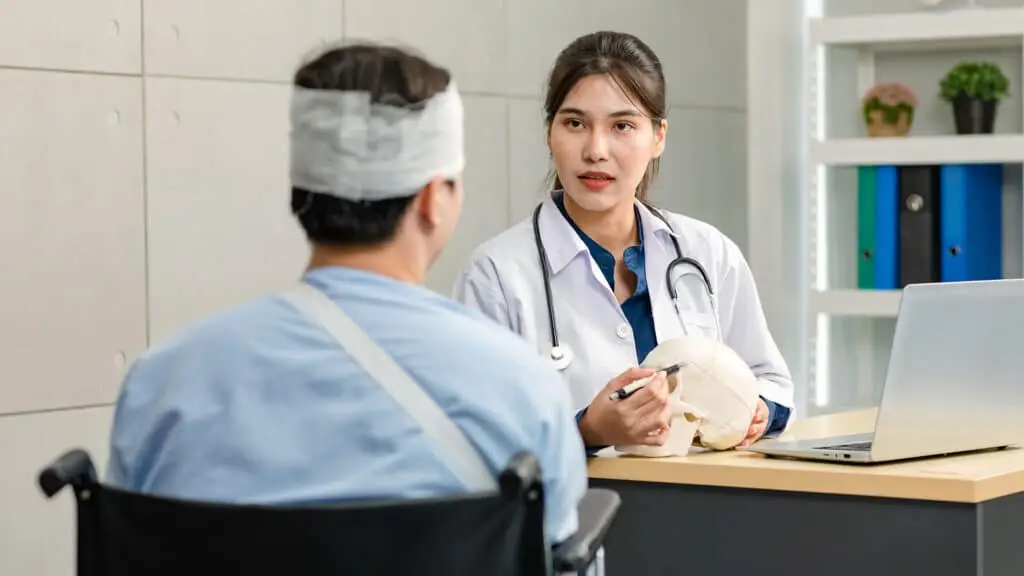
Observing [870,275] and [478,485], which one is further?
[870,275]

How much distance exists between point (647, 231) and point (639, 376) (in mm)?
538

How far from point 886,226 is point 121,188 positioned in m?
2.24

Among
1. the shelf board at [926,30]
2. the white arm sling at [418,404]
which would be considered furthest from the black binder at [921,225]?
the white arm sling at [418,404]

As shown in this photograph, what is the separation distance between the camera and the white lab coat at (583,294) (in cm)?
267

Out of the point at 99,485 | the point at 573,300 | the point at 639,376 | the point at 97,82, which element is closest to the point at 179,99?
the point at 97,82

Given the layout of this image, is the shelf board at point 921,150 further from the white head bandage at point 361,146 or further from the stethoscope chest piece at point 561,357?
the white head bandage at point 361,146

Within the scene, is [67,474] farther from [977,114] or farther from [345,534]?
[977,114]

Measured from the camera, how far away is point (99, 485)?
1.47m

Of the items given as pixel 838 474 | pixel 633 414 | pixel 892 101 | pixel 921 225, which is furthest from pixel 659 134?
pixel 892 101

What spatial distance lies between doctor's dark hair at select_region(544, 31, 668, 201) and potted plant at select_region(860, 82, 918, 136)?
181 centimetres

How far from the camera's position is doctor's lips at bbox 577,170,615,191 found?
8.99ft

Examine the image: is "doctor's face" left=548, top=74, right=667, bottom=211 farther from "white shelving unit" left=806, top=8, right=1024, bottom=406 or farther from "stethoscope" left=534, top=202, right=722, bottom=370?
"white shelving unit" left=806, top=8, right=1024, bottom=406

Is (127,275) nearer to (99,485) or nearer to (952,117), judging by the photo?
(99,485)

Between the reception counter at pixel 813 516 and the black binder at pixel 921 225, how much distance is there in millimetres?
1894
